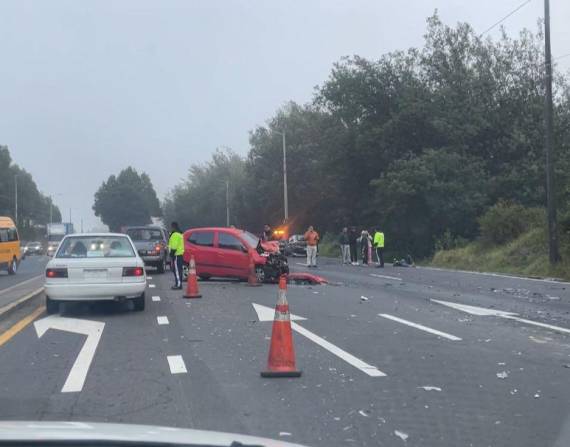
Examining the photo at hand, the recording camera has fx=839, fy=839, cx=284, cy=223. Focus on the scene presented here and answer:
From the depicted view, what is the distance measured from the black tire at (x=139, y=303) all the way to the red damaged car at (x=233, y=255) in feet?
22.7

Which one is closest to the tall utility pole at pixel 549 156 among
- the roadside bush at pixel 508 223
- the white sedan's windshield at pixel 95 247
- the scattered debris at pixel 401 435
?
the roadside bush at pixel 508 223

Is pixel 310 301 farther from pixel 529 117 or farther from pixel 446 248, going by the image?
pixel 529 117

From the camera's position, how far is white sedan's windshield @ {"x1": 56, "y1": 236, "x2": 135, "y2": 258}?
15.6m

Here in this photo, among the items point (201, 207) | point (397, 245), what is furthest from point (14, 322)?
point (201, 207)

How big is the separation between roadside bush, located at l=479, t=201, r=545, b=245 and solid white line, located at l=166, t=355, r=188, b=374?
27101 millimetres

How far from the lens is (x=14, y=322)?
1473cm

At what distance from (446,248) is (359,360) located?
32.5m

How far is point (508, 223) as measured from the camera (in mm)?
35938

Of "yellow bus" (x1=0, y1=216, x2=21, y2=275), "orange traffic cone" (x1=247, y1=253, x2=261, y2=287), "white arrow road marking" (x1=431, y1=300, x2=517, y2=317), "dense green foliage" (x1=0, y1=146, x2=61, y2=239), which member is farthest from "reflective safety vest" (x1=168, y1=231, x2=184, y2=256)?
"dense green foliage" (x1=0, y1=146, x2=61, y2=239)

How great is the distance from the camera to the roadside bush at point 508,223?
117 feet

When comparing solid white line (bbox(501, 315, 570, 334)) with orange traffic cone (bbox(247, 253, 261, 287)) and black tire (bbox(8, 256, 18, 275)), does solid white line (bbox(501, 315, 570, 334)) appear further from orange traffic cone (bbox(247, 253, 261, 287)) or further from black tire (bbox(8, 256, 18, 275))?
black tire (bbox(8, 256, 18, 275))

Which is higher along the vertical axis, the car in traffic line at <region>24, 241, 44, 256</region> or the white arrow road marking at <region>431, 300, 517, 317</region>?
the car in traffic line at <region>24, 241, 44, 256</region>

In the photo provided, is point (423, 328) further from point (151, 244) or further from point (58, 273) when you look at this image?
point (151, 244)

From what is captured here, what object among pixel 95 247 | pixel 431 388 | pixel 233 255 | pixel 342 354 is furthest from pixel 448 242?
pixel 431 388
